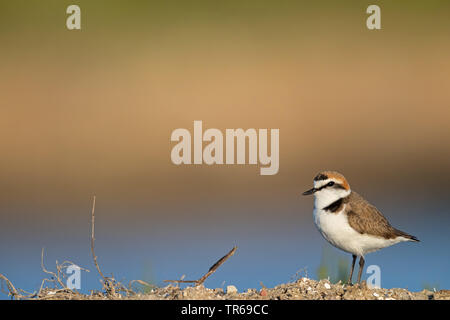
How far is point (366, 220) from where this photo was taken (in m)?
6.73

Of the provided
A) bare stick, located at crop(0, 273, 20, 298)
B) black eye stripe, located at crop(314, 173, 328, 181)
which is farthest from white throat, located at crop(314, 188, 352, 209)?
bare stick, located at crop(0, 273, 20, 298)

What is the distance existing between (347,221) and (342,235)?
0.48ft

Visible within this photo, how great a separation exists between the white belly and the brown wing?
5 cm

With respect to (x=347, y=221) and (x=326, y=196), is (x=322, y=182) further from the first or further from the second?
(x=347, y=221)

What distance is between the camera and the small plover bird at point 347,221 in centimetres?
663

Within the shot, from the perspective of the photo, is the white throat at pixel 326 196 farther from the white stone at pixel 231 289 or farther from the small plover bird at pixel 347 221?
the white stone at pixel 231 289

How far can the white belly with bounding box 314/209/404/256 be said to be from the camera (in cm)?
661

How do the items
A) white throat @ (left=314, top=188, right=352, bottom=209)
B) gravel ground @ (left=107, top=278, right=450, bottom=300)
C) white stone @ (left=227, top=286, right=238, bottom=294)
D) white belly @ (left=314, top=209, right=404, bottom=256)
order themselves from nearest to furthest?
gravel ground @ (left=107, top=278, right=450, bottom=300), white stone @ (left=227, top=286, right=238, bottom=294), white belly @ (left=314, top=209, right=404, bottom=256), white throat @ (left=314, top=188, right=352, bottom=209)

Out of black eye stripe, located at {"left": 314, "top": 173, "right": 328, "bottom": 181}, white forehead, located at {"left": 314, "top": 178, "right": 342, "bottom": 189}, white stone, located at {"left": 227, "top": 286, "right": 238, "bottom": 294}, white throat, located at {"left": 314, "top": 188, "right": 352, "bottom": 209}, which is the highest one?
black eye stripe, located at {"left": 314, "top": 173, "right": 328, "bottom": 181}

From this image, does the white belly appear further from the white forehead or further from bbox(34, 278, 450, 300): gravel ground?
bbox(34, 278, 450, 300): gravel ground
